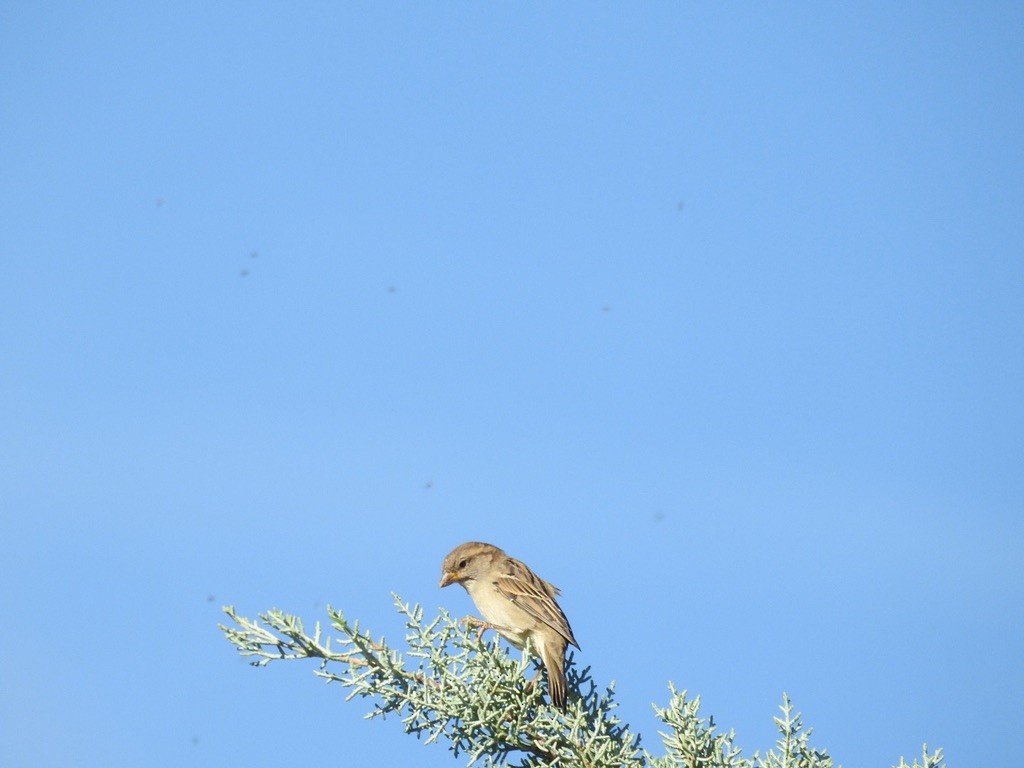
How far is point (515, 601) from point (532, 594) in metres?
0.13

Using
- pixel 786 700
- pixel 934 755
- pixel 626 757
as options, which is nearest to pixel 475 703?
pixel 626 757

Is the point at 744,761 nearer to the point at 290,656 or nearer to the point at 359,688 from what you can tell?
the point at 359,688

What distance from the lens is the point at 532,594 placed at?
763 cm

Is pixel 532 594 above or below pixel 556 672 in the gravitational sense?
above

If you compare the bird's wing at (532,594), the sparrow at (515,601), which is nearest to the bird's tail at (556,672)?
the sparrow at (515,601)

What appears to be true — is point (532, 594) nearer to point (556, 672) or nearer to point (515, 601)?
point (515, 601)

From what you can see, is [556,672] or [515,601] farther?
[515,601]

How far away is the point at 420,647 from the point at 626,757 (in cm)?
121

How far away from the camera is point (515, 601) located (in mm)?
7617

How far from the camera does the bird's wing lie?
724cm

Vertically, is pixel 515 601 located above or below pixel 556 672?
above

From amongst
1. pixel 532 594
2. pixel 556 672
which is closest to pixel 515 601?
pixel 532 594

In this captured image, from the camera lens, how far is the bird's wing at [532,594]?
7.24 meters

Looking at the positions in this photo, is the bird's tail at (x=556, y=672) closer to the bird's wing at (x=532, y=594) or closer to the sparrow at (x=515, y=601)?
the sparrow at (x=515, y=601)
